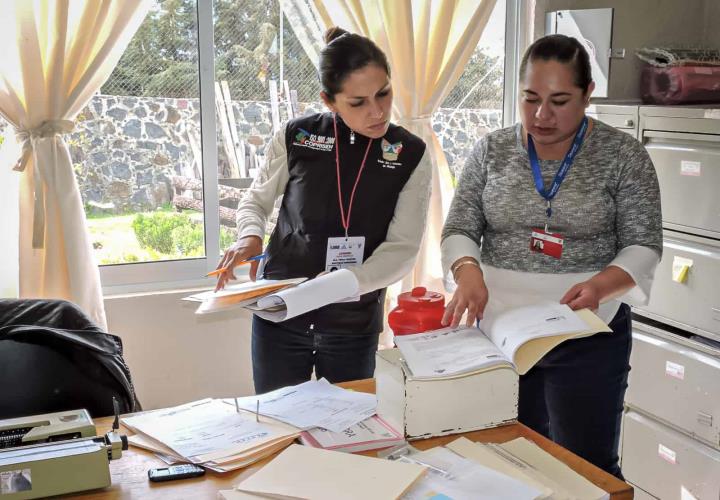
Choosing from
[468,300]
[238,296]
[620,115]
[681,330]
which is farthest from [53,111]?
[681,330]

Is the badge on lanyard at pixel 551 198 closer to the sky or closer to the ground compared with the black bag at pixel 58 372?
closer to the sky

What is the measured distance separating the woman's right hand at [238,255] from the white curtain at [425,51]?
1167mm

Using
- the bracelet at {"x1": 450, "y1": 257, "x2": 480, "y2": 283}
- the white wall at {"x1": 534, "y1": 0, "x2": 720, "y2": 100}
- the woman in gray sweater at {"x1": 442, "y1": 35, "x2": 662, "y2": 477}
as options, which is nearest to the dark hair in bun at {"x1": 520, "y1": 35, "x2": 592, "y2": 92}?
the woman in gray sweater at {"x1": 442, "y1": 35, "x2": 662, "y2": 477}

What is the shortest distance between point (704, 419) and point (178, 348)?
186cm

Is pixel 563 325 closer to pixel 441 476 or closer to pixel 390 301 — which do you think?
pixel 441 476

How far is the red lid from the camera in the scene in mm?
1681

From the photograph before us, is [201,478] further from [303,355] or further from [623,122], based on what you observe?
[623,122]

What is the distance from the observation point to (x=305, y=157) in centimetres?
197

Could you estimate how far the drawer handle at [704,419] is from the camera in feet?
8.00

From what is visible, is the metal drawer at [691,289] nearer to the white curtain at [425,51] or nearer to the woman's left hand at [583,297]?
the white curtain at [425,51]

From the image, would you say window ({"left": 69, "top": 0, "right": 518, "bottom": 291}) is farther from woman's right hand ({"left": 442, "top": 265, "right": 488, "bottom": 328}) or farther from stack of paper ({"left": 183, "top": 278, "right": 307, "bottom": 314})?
woman's right hand ({"left": 442, "top": 265, "right": 488, "bottom": 328})

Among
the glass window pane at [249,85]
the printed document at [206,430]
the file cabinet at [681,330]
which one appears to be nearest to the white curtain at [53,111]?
the glass window pane at [249,85]

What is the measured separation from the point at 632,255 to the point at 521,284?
247 mm

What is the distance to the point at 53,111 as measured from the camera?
2.53m
